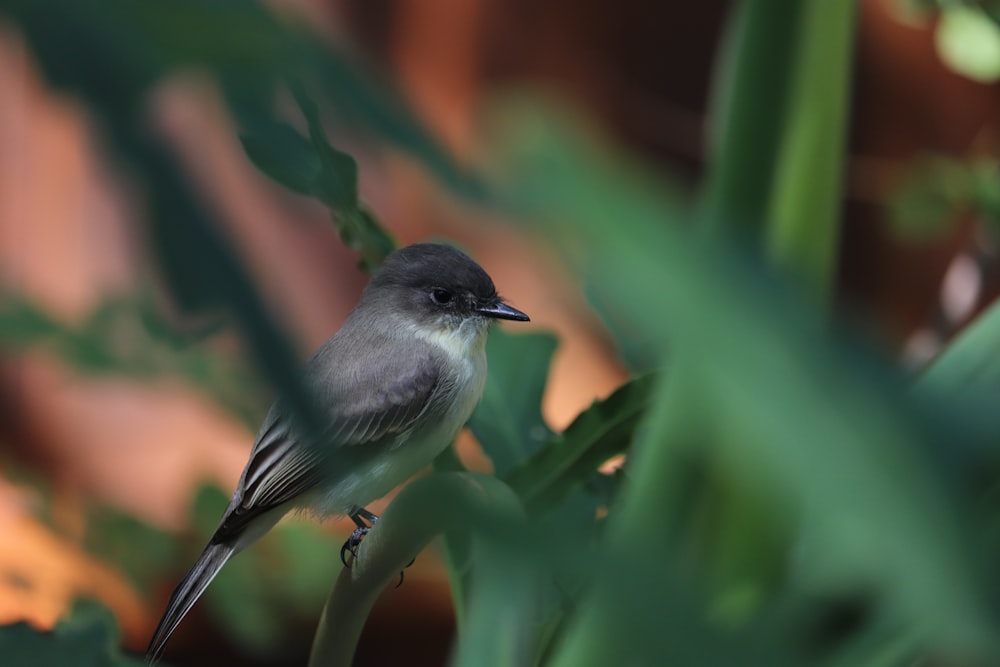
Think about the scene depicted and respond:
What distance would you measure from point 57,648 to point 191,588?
0.42 meters

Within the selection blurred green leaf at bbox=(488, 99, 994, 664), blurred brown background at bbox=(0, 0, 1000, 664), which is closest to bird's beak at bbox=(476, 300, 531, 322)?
blurred brown background at bbox=(0, 0, 1000, 664)

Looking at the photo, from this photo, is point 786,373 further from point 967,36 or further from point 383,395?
point 967,36

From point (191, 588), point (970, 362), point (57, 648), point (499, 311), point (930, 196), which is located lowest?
point (57, 648)

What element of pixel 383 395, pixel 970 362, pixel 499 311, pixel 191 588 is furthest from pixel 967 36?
pixel 191 588

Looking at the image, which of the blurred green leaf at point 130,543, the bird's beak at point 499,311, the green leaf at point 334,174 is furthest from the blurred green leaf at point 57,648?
the blurred green leaf at point 130,543

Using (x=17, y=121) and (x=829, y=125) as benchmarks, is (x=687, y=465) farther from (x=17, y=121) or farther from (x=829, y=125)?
(x=17, y=121)

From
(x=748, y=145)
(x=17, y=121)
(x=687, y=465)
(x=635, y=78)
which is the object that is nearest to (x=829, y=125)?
(x=748, y=145)

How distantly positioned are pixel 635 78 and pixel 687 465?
5.83 ft

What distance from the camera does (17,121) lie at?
2.04 metres

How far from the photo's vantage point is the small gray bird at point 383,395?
0.94 metres

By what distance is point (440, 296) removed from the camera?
1170 mm

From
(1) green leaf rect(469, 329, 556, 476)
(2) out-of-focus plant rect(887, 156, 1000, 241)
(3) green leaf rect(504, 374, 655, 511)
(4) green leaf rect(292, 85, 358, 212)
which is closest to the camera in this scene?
(4) green leaf rect(292, 85, 358, 212)

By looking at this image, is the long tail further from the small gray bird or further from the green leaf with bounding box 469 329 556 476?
the green leaf with bounding box 469 329 556 476

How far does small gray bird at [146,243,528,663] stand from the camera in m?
0.94
